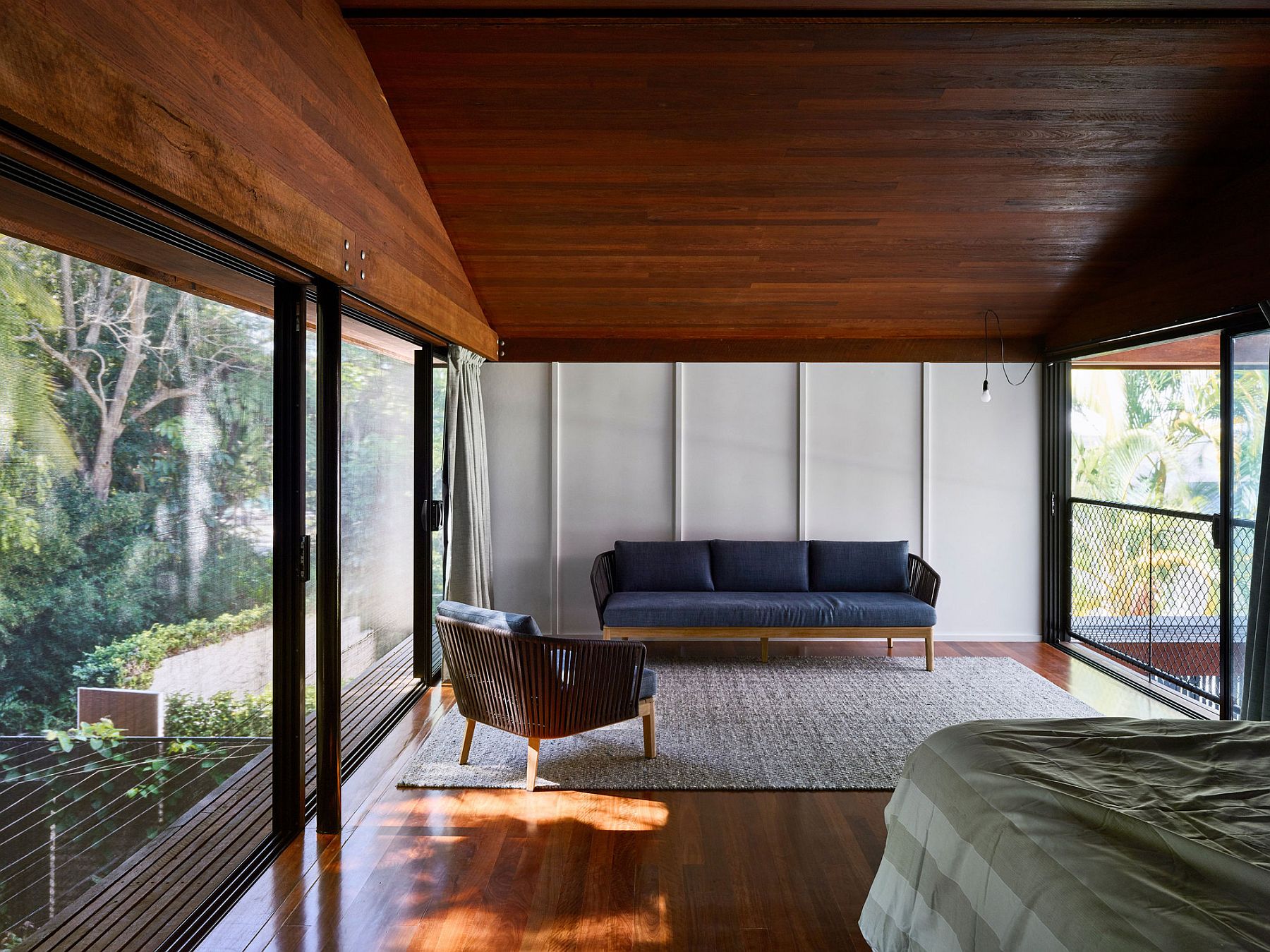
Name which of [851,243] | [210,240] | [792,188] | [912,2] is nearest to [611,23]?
[912,2]

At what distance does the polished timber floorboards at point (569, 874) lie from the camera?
237 cm

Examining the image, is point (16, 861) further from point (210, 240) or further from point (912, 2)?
point (912, 2)

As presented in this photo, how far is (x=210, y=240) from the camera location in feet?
7.41

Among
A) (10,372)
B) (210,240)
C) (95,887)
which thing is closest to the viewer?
(10,372)

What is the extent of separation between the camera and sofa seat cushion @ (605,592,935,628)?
5.16 meters

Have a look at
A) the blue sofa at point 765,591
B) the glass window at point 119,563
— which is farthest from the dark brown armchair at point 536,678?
the blue sofa at point 765,591

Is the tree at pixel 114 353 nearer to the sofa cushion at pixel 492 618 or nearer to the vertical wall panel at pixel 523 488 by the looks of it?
the sofa cushion at pixel 492 618

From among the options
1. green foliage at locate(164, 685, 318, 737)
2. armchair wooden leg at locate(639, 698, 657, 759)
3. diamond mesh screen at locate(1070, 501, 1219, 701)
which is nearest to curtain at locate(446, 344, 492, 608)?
armchair wooden leg at locate(639, 698, 657, 759)

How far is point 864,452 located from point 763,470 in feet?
2.46

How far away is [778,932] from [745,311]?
405 centimetres

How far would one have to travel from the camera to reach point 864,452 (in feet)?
19.8

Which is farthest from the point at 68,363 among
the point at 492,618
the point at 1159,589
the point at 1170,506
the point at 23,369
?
the point at 1170,506

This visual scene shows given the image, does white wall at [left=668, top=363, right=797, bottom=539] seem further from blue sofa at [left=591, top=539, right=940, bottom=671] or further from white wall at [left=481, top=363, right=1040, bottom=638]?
blue sofa at [left=591, top=539, right=940, bottom=671]

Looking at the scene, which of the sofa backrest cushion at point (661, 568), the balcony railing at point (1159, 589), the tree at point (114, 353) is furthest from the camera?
the sofa backrest cushion at point (661, 568)
